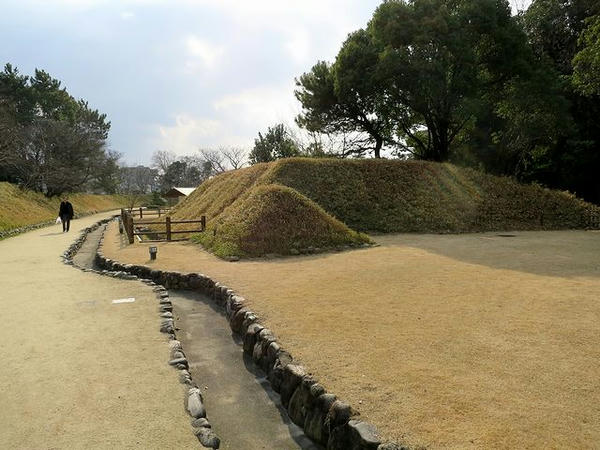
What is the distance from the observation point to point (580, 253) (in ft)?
36.4

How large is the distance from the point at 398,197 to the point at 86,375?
16592 millimetres

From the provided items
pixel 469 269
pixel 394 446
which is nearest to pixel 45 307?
pixel 394 446

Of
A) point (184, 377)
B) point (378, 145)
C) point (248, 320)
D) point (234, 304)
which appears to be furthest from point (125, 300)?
point (378, 145)

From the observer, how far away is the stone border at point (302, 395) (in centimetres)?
326

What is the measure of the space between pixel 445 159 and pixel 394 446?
25.2 metres

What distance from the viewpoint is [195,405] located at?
395 cm

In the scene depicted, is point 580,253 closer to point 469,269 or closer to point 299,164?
point 469,269

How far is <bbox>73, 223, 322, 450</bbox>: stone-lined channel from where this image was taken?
389cm

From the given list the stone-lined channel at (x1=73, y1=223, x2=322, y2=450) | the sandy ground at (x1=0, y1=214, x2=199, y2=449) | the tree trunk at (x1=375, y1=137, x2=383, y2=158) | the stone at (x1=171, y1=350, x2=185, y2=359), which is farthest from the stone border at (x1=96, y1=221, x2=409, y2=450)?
the tree trunk at (x1=375, y1=137, x2=383, y2=158)

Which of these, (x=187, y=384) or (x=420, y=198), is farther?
(x=420, y=198)

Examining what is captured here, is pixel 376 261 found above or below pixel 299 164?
below

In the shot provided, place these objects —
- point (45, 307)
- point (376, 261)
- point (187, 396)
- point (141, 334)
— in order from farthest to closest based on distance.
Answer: point (376, 261)
point (45, 307)
point (141, 334)
point (187, 396)

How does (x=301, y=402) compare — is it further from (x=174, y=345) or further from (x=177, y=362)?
(x=174, y=345)

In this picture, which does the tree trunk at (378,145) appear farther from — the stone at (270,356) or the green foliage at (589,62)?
the stone at (270,356)
